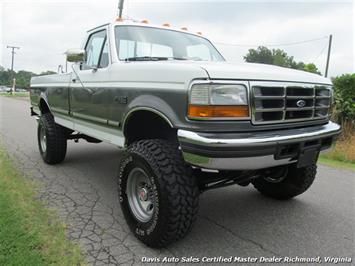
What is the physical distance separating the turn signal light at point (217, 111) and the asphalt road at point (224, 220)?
1239mm

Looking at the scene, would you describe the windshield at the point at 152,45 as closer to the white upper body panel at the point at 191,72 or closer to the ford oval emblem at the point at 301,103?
the white upper body panel at the point at 191,72

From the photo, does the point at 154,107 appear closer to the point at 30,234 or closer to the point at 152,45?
the point at 152,45

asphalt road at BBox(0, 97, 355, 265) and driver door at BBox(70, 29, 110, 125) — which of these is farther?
driver door at BBox(70, 29, 110, 125)

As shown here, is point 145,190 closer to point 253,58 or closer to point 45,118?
point 45,118

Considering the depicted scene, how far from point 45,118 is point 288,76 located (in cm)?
439

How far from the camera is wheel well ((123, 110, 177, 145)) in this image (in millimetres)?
3129

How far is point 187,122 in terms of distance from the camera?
8.19 feet

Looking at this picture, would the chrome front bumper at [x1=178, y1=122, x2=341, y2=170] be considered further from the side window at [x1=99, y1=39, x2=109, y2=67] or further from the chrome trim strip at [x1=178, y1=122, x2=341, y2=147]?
the side window at [x1=99, y1=39, x2=109, y2=67]

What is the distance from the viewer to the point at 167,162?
268cm

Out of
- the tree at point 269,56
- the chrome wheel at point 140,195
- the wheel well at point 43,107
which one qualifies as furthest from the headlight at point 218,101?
the tree at point 269,56

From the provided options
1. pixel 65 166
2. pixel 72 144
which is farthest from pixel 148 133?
pixel 72 144

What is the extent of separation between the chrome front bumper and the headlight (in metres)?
0.15

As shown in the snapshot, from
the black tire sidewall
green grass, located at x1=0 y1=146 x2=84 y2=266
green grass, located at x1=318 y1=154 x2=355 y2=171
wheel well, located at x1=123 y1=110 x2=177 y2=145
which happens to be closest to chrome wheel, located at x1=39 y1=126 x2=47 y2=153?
green grass, located at x1=0 y1=146 x2=84 y2=266

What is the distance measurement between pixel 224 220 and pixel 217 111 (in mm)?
1545
